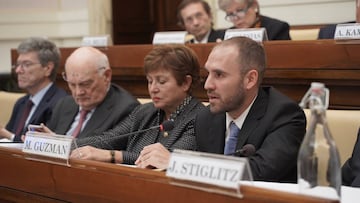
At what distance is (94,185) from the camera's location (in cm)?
171

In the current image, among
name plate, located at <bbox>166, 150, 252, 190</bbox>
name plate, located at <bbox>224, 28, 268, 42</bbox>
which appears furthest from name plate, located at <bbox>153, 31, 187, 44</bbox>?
name plate, located at <bbox>166, 150, 252, 190</bbox>

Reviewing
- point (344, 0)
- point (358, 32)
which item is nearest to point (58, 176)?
point (358, 32)

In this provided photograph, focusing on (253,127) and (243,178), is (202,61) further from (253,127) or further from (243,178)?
(243,178)

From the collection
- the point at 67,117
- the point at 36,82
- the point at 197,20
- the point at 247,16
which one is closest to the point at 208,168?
the point at 67,117

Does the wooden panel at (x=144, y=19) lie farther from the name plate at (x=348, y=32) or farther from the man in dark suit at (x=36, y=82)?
the name plate at (x=348, y=32)

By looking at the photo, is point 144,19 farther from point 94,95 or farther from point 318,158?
point 318,158

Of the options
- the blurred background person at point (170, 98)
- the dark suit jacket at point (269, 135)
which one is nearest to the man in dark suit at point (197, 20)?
the blurred background person at point (170, 98)

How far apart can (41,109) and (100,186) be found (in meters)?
2.02

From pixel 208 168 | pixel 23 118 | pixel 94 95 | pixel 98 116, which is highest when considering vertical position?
pixel 208 168

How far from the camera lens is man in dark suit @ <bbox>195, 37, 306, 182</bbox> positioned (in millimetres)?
2123

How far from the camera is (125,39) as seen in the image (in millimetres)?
7316

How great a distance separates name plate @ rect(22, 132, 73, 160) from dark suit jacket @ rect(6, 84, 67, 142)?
1522 mm

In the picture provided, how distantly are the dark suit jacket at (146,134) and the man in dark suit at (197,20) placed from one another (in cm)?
187

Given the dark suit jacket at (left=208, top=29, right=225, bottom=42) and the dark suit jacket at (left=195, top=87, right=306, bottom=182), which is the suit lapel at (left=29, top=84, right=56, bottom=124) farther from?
the dark suit jacket at (left=195, top=87, right=306, bottom=182)
